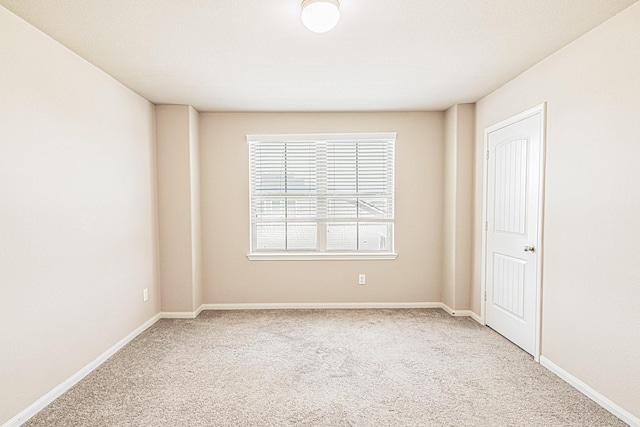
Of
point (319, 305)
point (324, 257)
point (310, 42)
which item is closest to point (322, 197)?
point (324, 257)

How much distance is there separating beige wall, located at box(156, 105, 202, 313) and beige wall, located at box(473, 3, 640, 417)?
11.6 ft

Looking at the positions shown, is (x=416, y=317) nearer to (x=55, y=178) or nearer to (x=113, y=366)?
(x=113, y=366)

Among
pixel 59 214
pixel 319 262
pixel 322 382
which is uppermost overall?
pixel 59 214

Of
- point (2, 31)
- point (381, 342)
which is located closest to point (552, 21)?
point (381, 342)

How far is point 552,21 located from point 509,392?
249 cm

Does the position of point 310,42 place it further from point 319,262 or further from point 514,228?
point 319,262

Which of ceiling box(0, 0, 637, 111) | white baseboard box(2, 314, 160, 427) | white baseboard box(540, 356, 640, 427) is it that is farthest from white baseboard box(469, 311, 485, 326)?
white baseboard box(2, 314, 160, 427)

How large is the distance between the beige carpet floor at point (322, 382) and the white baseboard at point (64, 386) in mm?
49

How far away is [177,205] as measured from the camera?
379cm

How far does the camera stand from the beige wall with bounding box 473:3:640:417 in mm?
1928

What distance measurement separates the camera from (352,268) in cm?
413

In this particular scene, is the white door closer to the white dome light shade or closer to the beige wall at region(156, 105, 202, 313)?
the white dome light shade

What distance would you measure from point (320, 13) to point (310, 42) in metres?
0.51

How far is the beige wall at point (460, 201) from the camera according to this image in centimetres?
376
